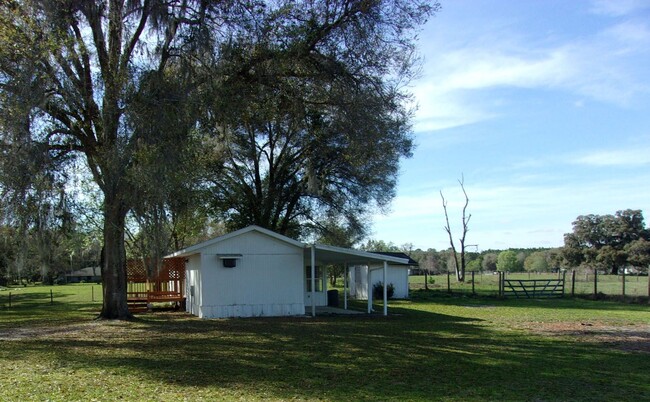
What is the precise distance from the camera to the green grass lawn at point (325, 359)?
7.80 meters

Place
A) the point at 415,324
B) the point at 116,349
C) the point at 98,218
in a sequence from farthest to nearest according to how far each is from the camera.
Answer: the point at 98,218
the point at 415,324
the point at 116,349

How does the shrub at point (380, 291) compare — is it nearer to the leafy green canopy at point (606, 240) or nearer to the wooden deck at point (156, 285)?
the wooden deck at point (156, 285)

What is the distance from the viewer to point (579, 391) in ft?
26.3

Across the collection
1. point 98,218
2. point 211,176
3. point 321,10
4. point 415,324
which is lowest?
point 415,324

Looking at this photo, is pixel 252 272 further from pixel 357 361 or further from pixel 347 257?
pixel 357 361

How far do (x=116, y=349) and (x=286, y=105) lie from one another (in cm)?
728

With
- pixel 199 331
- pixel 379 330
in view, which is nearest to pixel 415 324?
pixel 379 330

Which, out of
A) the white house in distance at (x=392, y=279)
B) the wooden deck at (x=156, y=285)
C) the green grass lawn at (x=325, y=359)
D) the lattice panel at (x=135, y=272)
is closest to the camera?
the green grass lawn at (x=325, y=359)

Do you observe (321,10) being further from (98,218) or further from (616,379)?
(98,218)

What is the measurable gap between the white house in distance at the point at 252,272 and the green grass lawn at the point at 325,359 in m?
1.09

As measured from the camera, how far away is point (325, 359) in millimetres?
10562

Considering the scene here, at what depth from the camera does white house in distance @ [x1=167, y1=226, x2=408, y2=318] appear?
61.4 ft

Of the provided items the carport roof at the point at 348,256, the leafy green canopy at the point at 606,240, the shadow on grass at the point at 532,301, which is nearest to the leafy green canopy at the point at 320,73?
the carport roof at the point at 348,256

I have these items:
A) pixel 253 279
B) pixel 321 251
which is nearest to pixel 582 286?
pixel 321 251
